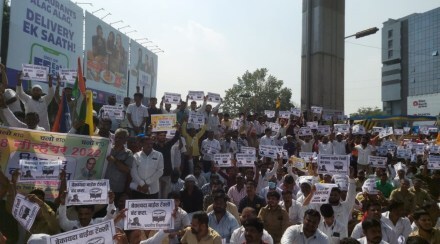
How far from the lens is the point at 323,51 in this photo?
22219 millimetres

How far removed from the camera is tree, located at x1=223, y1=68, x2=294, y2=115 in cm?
6725

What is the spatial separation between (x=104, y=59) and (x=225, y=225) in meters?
20.1

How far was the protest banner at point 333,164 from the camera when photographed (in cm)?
829

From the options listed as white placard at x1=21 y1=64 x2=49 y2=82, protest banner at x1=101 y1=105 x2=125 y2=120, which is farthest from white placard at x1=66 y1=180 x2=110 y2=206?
protest banner at x1=101 y1=105 x2=125 y2=120

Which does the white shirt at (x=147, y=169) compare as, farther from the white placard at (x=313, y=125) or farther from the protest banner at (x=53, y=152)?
the white placard at (x=313, y=125)

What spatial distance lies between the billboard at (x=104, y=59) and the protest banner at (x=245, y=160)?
15.1 metres

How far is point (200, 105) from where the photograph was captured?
13812 mm

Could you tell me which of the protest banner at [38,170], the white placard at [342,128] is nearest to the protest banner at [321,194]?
the protest banner at [38,170]

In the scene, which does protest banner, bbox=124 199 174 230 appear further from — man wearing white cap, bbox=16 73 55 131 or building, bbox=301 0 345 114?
building, bbox=301 0 345 114

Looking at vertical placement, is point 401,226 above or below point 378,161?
below

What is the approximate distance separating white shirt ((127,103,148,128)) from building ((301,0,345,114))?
11381 millimetres

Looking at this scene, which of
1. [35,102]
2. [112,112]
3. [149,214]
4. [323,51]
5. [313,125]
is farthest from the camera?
[323,51]

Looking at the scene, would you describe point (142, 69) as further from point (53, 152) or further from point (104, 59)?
point (53, 152)

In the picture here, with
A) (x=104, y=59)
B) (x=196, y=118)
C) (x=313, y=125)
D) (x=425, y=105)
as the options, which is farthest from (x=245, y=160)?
(x=425, y=105)
